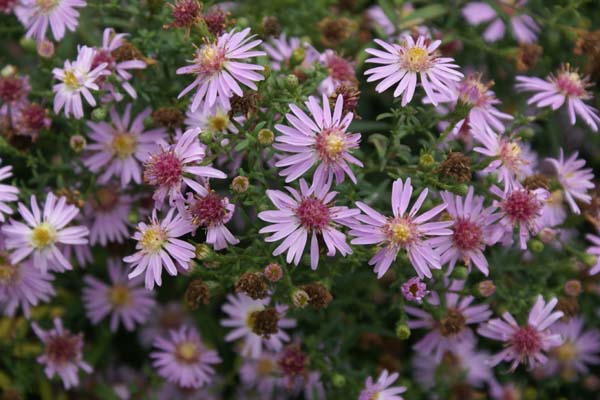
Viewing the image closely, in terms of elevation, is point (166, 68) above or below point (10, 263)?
above

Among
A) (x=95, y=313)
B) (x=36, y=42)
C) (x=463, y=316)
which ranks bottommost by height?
(x=95, y=313)

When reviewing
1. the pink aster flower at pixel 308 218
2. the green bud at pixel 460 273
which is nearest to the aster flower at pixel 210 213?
the pink aster flower at pixel 308 218

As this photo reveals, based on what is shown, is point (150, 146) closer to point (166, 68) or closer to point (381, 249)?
point (166, 68)

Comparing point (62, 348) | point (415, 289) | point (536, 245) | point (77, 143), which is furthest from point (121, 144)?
point (536, 245)

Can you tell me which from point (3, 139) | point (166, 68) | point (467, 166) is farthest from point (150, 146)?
point (467, 166)

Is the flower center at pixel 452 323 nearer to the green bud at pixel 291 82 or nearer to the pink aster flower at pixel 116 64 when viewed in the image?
the green bud at pixel 291 82

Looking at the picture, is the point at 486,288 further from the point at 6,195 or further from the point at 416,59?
the point at 6,195
